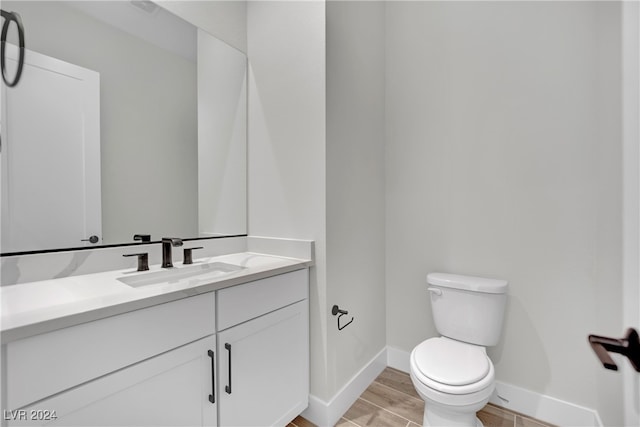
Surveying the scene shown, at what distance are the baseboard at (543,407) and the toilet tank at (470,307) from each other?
0.36 meters

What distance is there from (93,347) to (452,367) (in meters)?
1.36

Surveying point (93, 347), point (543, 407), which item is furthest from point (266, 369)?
point (543, 407)

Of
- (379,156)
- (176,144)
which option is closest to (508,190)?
(379,156)

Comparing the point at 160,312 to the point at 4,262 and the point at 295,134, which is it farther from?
the point at 295,134

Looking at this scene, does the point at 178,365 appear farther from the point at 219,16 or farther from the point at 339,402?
the point at 219,16

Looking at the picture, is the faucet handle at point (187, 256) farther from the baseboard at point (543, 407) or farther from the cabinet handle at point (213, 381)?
the baseboard at point (543, 407)

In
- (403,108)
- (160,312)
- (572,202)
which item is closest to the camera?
(160,312)

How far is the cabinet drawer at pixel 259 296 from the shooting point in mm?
1120

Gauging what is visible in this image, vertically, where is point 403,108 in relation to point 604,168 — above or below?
above

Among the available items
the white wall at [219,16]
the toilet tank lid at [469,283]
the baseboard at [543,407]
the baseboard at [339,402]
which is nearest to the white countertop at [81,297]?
the baseboard at [339,402]

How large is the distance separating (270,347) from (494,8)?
2.18m

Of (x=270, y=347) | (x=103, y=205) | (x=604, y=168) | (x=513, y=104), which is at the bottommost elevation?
(x=270, y=347)

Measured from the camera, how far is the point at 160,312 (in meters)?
0.92

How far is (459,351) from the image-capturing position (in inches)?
56.7
